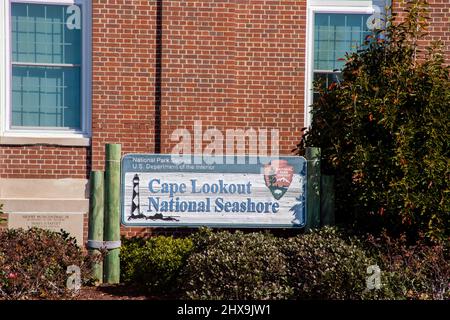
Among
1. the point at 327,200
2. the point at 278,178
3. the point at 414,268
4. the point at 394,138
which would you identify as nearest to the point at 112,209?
Result: the point at 278,178

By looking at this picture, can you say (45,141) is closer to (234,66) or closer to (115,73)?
(115,73)

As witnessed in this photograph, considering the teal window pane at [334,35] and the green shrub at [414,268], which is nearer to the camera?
the green shrub at [414,268]

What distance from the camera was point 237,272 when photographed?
7.78 meters

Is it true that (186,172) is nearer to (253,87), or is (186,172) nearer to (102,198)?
(102,198)

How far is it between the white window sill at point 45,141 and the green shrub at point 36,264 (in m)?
2.32

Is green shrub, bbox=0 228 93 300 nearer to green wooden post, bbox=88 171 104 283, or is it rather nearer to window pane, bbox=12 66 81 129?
green wooden post, bbox=88 171 104 283

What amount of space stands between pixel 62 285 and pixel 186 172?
2326mm

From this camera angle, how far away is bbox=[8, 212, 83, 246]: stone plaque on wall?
10.6 meters

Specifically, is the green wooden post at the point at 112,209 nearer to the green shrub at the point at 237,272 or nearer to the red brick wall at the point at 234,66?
the green shrub at the point at 237,272

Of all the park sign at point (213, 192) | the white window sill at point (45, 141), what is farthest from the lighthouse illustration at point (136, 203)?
the white window sill at point (45, 141)

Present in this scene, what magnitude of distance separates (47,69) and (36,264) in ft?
13.8

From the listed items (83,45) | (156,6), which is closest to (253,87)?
(156,6)

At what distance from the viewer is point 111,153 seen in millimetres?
9039

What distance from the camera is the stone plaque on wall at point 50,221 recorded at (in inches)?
416
